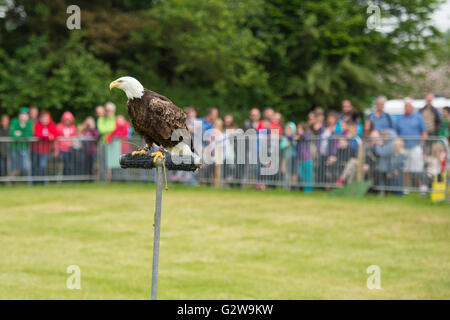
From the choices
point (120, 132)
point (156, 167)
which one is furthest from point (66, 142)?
point (156, 167)

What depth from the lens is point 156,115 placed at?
4.78 meters

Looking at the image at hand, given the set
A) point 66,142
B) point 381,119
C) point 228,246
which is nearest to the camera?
point 228,246

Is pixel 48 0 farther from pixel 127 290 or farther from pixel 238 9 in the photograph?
pixel 127 290

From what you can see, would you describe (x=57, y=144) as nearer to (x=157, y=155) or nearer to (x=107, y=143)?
(x=107, y=143)

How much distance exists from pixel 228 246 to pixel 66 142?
406 inches

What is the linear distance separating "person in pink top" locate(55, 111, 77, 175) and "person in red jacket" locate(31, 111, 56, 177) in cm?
27

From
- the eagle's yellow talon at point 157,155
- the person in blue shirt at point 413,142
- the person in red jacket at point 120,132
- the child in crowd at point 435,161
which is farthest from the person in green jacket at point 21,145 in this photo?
the eagle's yellow talon at point 157,155

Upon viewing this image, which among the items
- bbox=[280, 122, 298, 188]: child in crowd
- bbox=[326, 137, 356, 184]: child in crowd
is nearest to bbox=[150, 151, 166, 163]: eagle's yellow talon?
Answer: bbox=[326, 137, 356, 184]: child in crowd

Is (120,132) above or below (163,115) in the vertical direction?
above

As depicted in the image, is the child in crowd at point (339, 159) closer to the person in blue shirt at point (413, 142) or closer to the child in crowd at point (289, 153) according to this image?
the child in crowd at point (289, 153)

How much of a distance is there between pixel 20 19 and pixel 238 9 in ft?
30.3

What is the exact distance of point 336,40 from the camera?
33.1 meters

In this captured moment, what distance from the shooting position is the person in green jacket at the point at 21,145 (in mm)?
19266

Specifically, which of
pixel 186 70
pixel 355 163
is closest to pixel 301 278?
pixel 355 163
